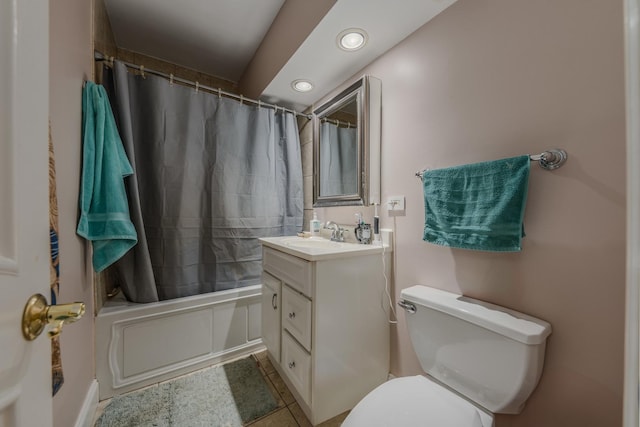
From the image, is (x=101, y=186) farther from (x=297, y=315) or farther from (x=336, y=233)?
(x=336, y=233)

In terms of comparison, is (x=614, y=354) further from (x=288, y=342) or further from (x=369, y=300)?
(x=288, y=342)

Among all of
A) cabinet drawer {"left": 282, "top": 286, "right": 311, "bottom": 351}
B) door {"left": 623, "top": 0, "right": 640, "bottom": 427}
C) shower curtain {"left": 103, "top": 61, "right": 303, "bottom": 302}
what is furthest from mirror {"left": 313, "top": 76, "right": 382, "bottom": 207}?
door {"left": 623, "top": 0, "right": 640, "bottom": 427}

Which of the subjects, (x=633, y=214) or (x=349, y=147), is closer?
(x=633, y=214)

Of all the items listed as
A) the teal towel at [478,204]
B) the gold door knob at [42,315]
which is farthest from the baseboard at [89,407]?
the teal towel at [478,204]

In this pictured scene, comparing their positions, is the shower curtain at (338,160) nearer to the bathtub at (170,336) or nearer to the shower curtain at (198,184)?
the shower curtain at (198,184)

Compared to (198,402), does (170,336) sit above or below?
above

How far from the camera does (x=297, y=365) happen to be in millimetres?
1257

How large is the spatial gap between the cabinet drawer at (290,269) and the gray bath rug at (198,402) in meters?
0.69

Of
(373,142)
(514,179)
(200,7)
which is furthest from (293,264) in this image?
(200,7)

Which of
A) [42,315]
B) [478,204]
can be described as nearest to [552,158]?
[478,204]

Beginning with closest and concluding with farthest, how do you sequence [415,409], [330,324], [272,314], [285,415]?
[415,409] < [330,324] < [285,415] < [272,314]

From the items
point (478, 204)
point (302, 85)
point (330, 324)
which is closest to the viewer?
point (478, 204)

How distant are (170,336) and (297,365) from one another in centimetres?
88

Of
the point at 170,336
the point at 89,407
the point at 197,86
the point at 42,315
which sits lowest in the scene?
the point at 89,407
